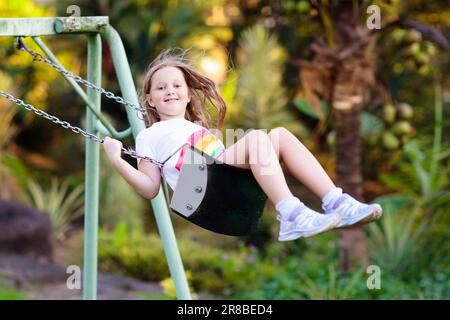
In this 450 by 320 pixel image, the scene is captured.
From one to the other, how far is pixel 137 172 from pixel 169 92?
35 centimetres

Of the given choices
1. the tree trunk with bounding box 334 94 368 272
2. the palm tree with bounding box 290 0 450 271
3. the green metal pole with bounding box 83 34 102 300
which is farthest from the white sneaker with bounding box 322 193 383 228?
the tree trunk with bounding box 334 94 368 272

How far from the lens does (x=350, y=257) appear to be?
663 cm

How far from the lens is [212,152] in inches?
131

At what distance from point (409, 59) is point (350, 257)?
154 cm

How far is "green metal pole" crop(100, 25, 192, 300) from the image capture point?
416cm

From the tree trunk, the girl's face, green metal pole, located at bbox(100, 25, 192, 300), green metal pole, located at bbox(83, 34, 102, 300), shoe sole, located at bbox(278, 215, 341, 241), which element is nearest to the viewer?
shoe sole, located at bbox(278, 215, 341, 241)

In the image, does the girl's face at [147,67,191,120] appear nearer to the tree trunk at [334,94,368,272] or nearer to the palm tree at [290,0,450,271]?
the palm tree at [290,0,450,271]

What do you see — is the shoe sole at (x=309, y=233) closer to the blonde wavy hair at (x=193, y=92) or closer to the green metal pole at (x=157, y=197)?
the blonde wavy hair at (x=193, y=92)

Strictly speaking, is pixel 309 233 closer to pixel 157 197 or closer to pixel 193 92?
pixel 193 92

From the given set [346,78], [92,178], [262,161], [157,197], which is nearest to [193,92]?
[262,161]

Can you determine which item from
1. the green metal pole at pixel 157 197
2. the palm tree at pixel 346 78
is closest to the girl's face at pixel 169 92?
the green metal pole at pixel 157 197
